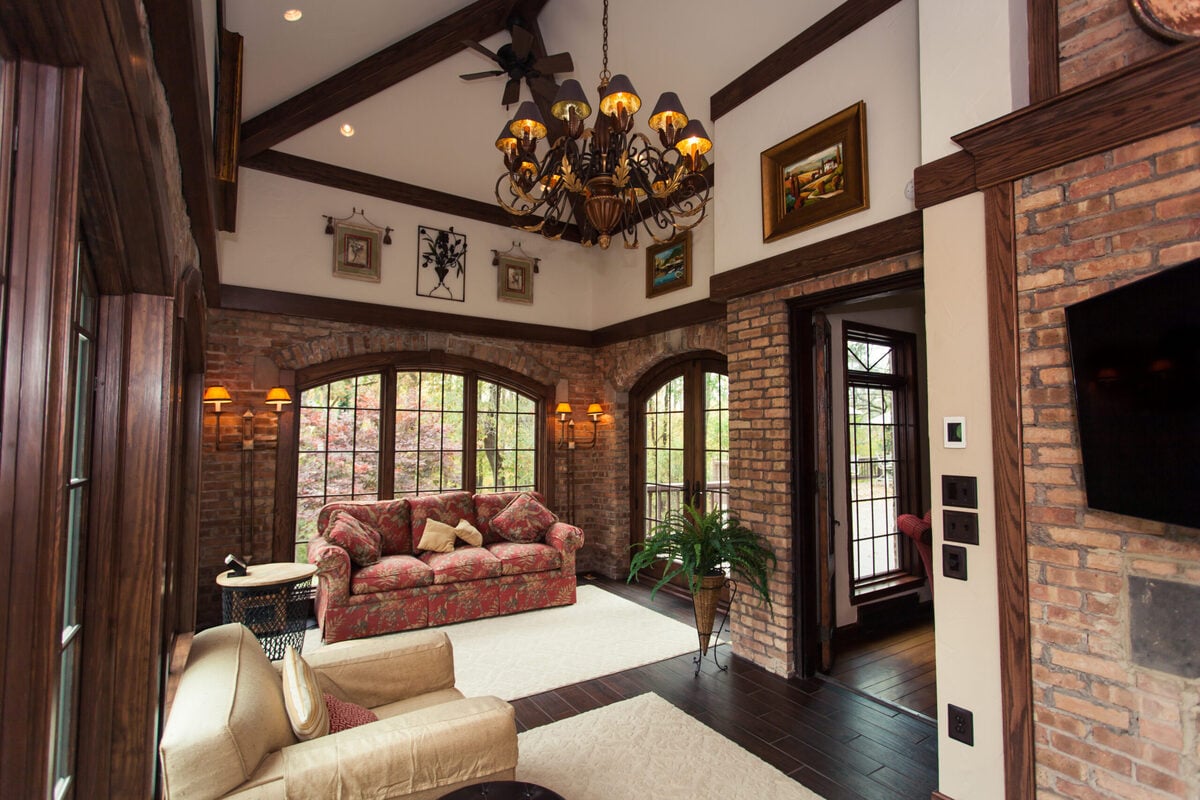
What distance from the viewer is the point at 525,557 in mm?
5355

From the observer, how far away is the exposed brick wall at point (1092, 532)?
77.7 inches

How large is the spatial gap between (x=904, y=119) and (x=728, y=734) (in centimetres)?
353

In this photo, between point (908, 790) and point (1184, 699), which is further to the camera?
point (908, 790)

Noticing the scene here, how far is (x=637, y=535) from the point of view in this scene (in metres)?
6.70

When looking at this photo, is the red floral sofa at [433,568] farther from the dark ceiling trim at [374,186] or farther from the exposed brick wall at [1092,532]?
the exposed brick wall at [1092,532]

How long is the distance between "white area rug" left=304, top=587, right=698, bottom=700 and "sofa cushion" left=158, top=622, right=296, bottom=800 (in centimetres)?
150

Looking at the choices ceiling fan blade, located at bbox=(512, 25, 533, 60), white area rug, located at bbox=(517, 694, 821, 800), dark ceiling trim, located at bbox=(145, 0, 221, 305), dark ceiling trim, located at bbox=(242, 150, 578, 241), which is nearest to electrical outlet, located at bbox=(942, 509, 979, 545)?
white area rug, located at bbox=(517, 694, 821, 800)

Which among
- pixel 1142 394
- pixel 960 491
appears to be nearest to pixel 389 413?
pixel 960 491

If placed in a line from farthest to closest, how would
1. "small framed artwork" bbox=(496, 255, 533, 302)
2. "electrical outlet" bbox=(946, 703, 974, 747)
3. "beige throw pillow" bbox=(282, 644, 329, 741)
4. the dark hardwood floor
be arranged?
"small framed artwork" bbox=(496, 255, 533, 302) < the dark hardwood floor < "electrical outlet" bbox=(946, 703, 974, 747) < "beige throw pillow" bbox=(282, 644, 329, 741)

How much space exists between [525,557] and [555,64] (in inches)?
161

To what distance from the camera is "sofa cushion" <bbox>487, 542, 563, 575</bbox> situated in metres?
5.27

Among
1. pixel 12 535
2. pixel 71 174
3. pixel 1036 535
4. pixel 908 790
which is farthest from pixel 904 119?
pixel 12 535

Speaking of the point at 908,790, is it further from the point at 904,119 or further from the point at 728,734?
the point at 904,119

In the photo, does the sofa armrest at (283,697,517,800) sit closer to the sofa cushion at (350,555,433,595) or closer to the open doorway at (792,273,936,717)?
the open doorway at (792,273,936,717)
